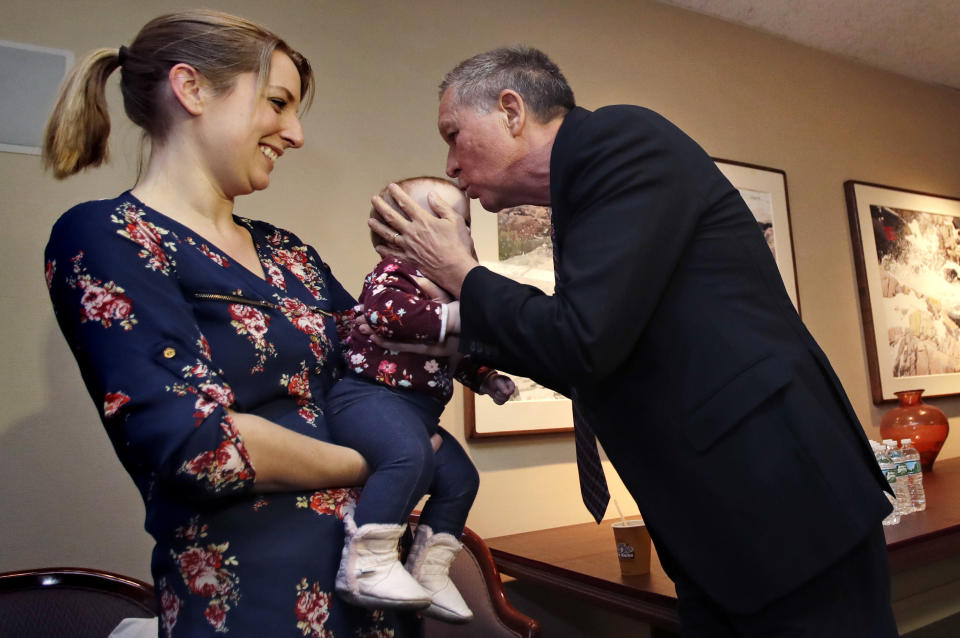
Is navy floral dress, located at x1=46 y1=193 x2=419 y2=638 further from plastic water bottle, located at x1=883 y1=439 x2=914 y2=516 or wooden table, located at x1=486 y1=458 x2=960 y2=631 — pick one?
plastic water bottle, located at x1=883 y1=439 x2=914 y2=516

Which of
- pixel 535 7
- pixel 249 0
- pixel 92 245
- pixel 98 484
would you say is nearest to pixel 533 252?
pixel 535 7

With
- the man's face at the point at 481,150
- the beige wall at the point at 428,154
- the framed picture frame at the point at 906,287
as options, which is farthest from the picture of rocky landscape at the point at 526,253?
the framed picture frame at the point at 906,287

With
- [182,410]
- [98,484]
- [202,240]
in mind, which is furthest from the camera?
[98,484]

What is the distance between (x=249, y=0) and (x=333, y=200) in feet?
2.53

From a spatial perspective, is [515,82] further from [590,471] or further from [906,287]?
[906,287]

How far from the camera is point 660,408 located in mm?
1144

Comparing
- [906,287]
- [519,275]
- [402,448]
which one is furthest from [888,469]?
[906,287]

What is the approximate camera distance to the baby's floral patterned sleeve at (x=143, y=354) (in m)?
0.89

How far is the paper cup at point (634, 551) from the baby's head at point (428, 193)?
1.06 m

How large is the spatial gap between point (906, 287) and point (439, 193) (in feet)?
12.2

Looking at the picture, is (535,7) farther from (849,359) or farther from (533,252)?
(849,359)

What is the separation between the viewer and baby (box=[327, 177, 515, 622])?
107 centimetres

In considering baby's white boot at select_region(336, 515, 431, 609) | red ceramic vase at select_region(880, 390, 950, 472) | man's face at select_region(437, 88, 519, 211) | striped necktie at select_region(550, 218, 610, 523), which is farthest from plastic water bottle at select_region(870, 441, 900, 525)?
baby's white boot at select_region(336, 515, 431, 609)

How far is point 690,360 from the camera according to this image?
1127mm
